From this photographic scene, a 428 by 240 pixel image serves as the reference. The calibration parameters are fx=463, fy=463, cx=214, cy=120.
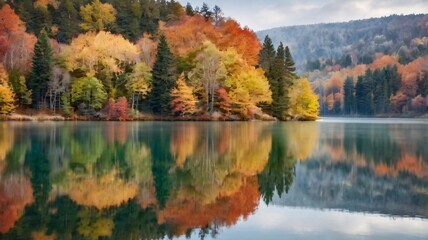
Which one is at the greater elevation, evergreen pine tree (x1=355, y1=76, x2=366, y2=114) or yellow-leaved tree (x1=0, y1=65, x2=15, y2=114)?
A: evergreen pine tree (x1=355, y1=76, x2=366, y2=114)

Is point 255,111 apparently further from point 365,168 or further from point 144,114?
point 365,168

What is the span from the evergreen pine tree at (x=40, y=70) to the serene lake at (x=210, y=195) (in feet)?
137

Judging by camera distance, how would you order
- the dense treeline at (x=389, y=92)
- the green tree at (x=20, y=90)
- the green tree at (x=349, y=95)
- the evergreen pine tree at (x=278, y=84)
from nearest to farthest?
1. the green tree at (x=20, y=90)
2. the evergreen pine tree at (x=278, y=84)
3. the dense treeline at (x=389, y=92)
4. the green tree at (x=349, y=95)

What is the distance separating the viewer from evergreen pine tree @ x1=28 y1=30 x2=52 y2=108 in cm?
5734

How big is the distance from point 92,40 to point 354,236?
61432mm

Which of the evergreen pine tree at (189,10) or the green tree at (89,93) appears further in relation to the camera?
the evergreen pine tree at (189,10)

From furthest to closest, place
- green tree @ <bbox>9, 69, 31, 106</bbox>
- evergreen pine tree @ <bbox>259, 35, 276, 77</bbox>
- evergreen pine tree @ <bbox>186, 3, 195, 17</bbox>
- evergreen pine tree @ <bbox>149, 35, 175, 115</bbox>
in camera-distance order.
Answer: evergreen pine tree @ <bbox>186, 3, 195, 17</bbox> → evergreen pine tree @ <bbox>259, 35, 276, 77</bbox> → evergreen pine tree @ <bbox>149, 35, 175, 115</bbox> → green tree @ <bbox>9, 69, 31, 106</bbox>

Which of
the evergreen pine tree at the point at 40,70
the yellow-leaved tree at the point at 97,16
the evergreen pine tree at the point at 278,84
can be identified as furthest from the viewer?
the yellow-leaved tree at the point at 97,16

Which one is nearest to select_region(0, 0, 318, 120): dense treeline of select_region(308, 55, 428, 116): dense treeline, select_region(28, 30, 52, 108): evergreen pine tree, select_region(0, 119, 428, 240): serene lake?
select_region(28, 30, 52, 108): evergreen pine tree

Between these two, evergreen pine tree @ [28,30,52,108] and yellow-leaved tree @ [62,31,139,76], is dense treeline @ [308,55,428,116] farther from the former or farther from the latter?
evergreen pine tree @ [28,30,52,108]

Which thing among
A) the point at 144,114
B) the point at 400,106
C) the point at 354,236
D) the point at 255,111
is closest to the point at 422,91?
the point at 400,106

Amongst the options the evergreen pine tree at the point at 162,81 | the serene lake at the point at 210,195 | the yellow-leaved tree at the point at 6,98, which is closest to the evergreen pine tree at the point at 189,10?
the evergreen pine tree at the point at 162,81

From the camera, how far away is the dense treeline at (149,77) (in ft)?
190

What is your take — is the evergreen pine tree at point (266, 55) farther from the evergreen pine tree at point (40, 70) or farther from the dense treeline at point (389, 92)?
the dense treeline at point (389, 92)
